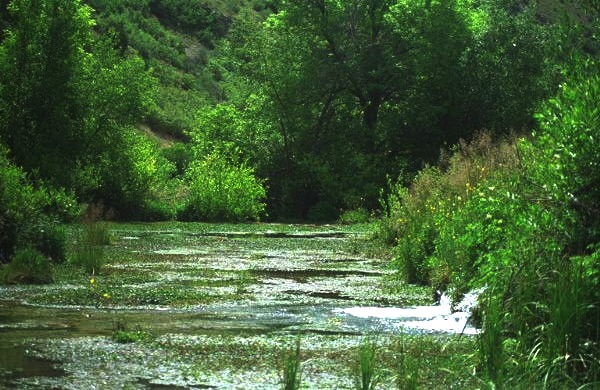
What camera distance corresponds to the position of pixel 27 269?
49.9ft

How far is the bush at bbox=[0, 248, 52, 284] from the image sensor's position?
15117mm

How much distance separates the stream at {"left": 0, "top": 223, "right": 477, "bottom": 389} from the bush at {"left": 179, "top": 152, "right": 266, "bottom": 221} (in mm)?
12306

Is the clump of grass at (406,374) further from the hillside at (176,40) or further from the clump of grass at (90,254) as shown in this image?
the hillside at (176,40)

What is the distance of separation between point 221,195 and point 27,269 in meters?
18.9

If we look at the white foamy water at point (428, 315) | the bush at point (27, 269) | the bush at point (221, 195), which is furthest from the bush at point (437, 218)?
the bush at point (221, 195)

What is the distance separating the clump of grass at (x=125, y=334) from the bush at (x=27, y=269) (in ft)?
15.0

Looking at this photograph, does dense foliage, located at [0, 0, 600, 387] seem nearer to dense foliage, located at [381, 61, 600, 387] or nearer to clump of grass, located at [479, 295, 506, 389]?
dense foliage, located at [381, 61, 600, 387]

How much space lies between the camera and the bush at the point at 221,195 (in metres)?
33.9

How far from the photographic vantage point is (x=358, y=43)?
4000cm

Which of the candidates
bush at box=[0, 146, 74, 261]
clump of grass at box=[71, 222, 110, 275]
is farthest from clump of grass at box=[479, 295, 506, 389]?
bush at box=[0, 146, 74, 261]

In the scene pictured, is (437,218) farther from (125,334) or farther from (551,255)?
(125,334)

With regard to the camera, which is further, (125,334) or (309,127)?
(309,127)

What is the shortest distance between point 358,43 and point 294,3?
3.57 meters

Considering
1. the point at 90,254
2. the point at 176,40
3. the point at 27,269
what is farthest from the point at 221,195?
the point at 176,40
